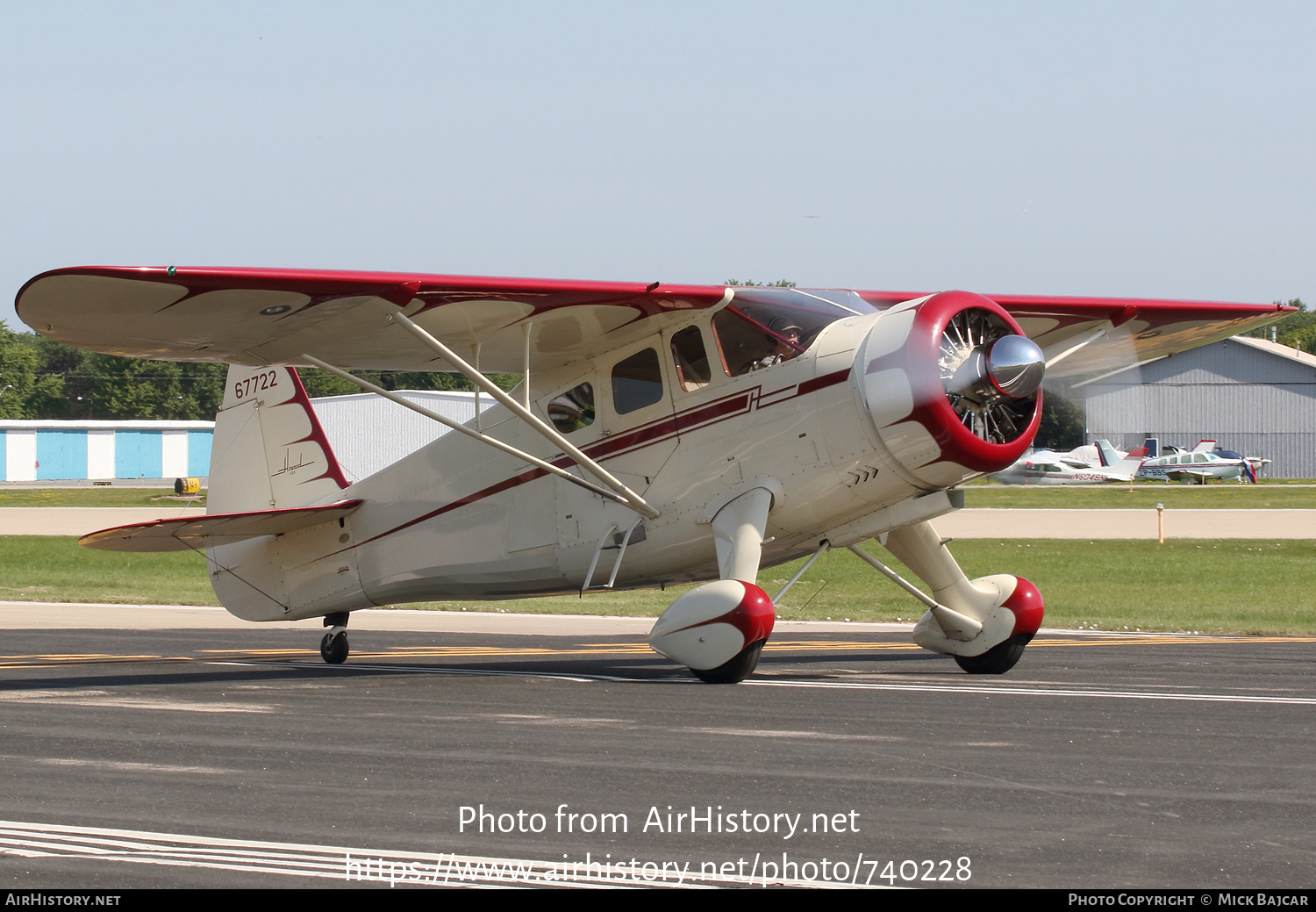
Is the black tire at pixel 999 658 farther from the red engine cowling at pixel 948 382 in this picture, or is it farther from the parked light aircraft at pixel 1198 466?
the parked light aircraft at pixel 1198 466

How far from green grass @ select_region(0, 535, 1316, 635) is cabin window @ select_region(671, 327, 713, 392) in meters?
9.04

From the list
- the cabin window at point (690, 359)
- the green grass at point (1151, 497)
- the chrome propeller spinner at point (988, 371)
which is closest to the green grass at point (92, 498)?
the green grass at point (1151, 497)

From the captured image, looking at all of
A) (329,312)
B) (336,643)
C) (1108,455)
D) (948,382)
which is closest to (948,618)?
(948,382)

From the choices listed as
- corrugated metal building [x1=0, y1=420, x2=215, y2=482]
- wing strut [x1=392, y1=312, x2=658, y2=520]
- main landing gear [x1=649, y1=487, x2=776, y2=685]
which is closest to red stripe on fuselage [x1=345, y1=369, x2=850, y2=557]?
wing strut [x1=392, y1=312, x2=658, y2=520]

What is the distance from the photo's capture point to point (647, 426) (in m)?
11.7

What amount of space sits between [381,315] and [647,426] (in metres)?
2.40

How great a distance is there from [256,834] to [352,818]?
0.46 meters

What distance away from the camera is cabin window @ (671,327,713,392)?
37.6 ft

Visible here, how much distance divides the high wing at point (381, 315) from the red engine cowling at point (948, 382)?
4.86ft

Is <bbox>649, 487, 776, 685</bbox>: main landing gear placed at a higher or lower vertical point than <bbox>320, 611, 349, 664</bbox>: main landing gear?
higher

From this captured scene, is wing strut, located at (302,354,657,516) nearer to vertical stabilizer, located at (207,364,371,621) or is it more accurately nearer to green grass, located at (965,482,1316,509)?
vertical stabilizer, located at (207,364,371,621)

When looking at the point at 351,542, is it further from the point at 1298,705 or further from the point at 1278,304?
the point at 1278,304

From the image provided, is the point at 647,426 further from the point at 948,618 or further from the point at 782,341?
the point at 948,618

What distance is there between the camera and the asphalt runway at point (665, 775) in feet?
17.6
